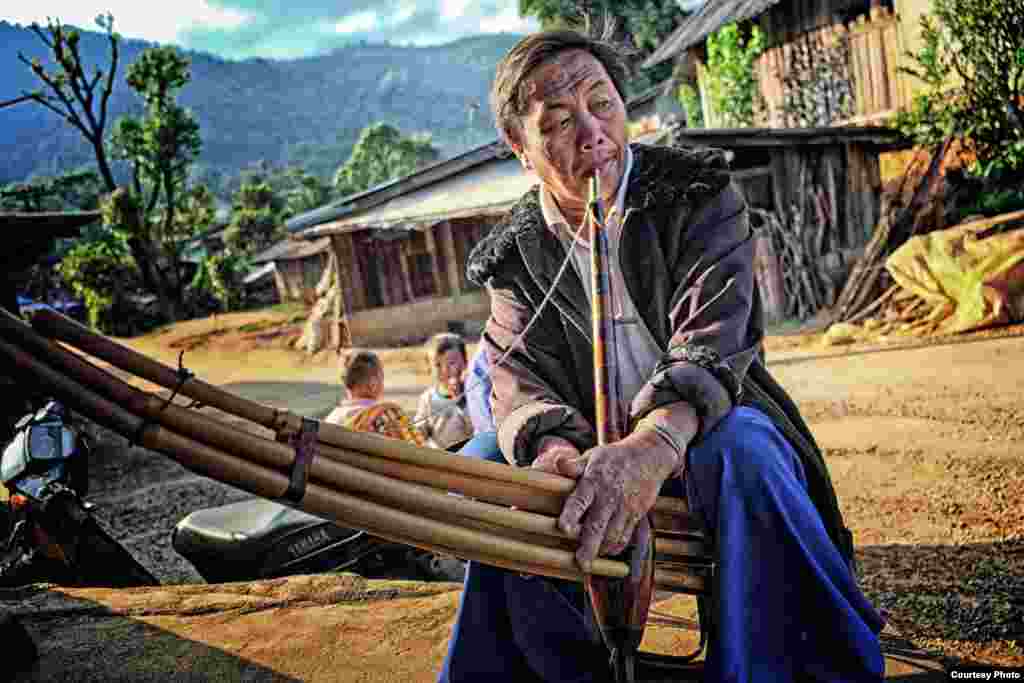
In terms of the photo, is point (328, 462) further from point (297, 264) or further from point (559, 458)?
point (297, 264)

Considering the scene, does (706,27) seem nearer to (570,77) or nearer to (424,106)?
(570,77)

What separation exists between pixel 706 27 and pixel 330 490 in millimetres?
13989

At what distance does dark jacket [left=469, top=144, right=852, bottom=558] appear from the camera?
140 cm

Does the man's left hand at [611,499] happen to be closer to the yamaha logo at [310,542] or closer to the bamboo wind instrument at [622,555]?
the bamboo wind instrument at [622,555]

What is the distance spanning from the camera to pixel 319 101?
13875 cm

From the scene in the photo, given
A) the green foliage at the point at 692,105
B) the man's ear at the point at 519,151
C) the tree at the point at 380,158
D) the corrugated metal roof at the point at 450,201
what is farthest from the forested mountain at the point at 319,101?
the man's ear at the point at 519,151

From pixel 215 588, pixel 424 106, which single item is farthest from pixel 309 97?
pixel 215 588

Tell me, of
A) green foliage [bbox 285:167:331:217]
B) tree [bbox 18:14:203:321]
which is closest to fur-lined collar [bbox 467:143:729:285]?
tree [bbox 18:14:203:321]

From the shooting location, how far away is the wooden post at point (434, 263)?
13680 millimetres

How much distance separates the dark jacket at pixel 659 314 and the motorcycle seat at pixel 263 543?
1.70 m

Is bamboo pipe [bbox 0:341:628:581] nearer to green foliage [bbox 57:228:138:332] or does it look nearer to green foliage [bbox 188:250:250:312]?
green foliage [bbox 57:228:138:332]

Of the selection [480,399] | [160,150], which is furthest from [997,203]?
[160,150]

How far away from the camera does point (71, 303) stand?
22469 millimetres

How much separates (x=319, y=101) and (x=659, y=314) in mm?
149596
